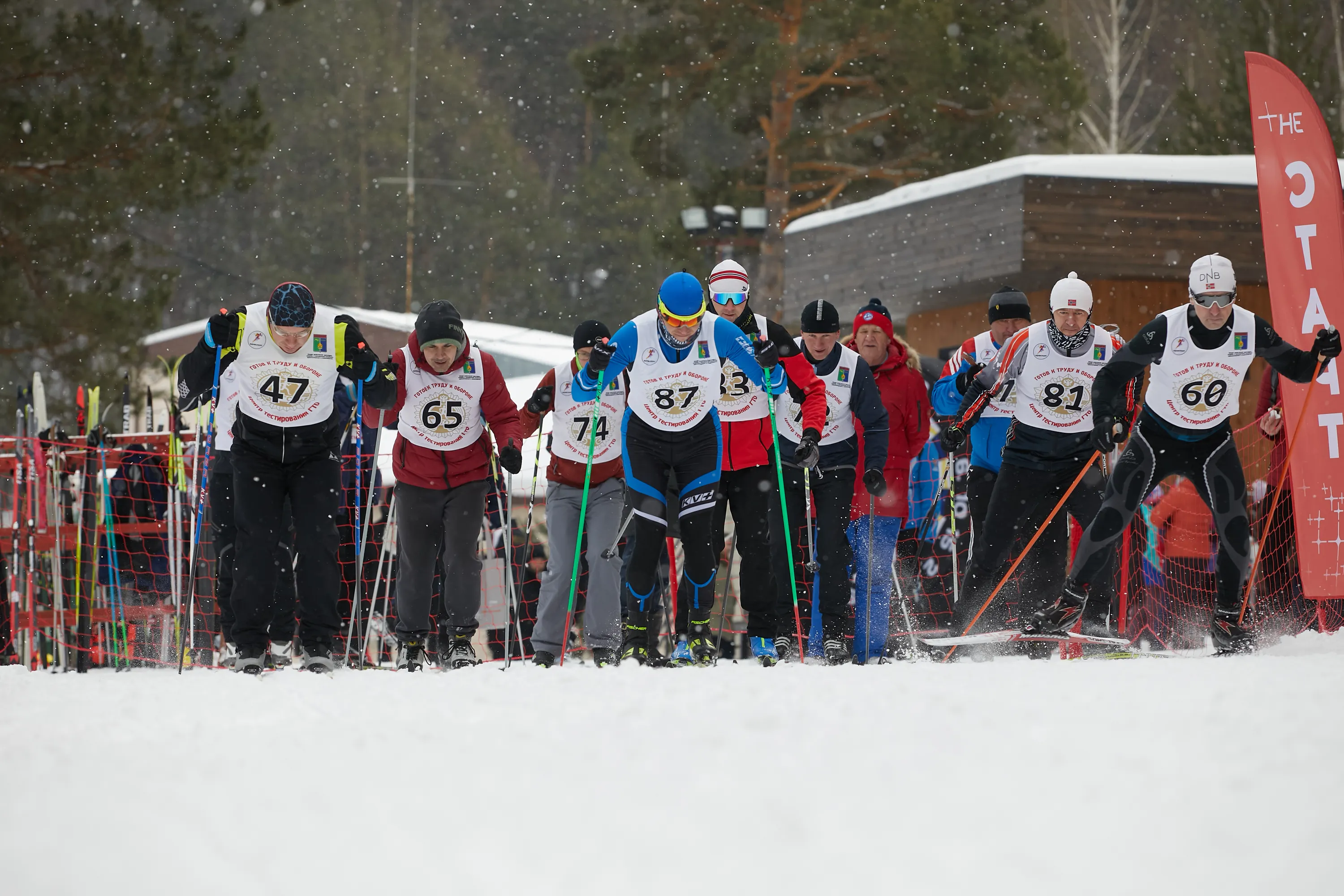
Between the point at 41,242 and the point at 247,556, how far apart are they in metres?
15.2

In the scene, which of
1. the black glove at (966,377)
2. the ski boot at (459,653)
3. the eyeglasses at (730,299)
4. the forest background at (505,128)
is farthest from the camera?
the forest background at (505,128)

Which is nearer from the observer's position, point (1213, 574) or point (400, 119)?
point (1213, 574)

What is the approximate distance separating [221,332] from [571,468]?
1.77 m

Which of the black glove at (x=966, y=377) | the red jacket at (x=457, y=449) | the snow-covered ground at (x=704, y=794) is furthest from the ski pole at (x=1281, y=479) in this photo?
the red jacket at (x=457, y=449)

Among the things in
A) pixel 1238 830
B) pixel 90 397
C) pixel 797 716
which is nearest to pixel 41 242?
pixel 90 397

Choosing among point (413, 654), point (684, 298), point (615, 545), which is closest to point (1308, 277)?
point (684, 298)

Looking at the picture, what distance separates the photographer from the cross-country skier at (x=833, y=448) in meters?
7.14

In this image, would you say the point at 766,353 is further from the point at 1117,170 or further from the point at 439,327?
the point at 1117,170

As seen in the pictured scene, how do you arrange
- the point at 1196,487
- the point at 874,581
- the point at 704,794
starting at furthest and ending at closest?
1. the point at 874,581
2. the point at 1196,487
3. the point at 704,794

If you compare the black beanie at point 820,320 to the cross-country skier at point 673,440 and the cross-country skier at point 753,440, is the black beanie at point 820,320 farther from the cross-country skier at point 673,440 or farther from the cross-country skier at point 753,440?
the cross-country skier at point 673,440

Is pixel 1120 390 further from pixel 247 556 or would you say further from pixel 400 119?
pixel 400 119

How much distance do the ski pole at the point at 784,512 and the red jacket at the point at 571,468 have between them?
2.43ft

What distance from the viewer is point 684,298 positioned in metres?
6.23

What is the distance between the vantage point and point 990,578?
743 cm
